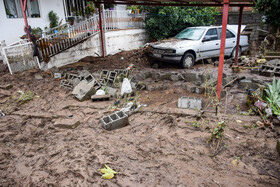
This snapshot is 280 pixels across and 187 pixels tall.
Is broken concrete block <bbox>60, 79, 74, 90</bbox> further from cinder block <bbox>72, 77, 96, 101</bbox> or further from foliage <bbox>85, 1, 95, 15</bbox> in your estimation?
foliage <bbox>85, 1, 95, 15</bbox>

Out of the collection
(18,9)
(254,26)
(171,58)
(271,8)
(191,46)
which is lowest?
(171,58)

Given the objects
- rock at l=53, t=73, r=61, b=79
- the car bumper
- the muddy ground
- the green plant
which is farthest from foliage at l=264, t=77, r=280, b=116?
rock at l=53, t=73, r=61, b=79

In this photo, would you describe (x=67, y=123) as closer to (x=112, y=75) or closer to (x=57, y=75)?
(x=112, y=75)

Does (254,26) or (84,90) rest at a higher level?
(254,26)

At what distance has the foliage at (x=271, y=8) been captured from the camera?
29.6ft

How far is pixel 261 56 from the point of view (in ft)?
29.3

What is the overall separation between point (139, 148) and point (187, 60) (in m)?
5.96

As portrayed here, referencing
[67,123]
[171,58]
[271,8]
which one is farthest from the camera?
[271,8]

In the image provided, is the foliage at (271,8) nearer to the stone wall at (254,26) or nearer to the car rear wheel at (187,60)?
the stone wall at (254,26)

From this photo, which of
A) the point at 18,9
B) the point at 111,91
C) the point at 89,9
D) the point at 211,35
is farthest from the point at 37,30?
the point at 211,35

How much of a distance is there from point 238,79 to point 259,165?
396 centimetres

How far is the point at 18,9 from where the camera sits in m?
9.30

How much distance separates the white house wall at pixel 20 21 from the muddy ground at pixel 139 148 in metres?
5.14

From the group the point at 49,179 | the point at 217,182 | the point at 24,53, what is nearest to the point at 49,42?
the point at 24,53
